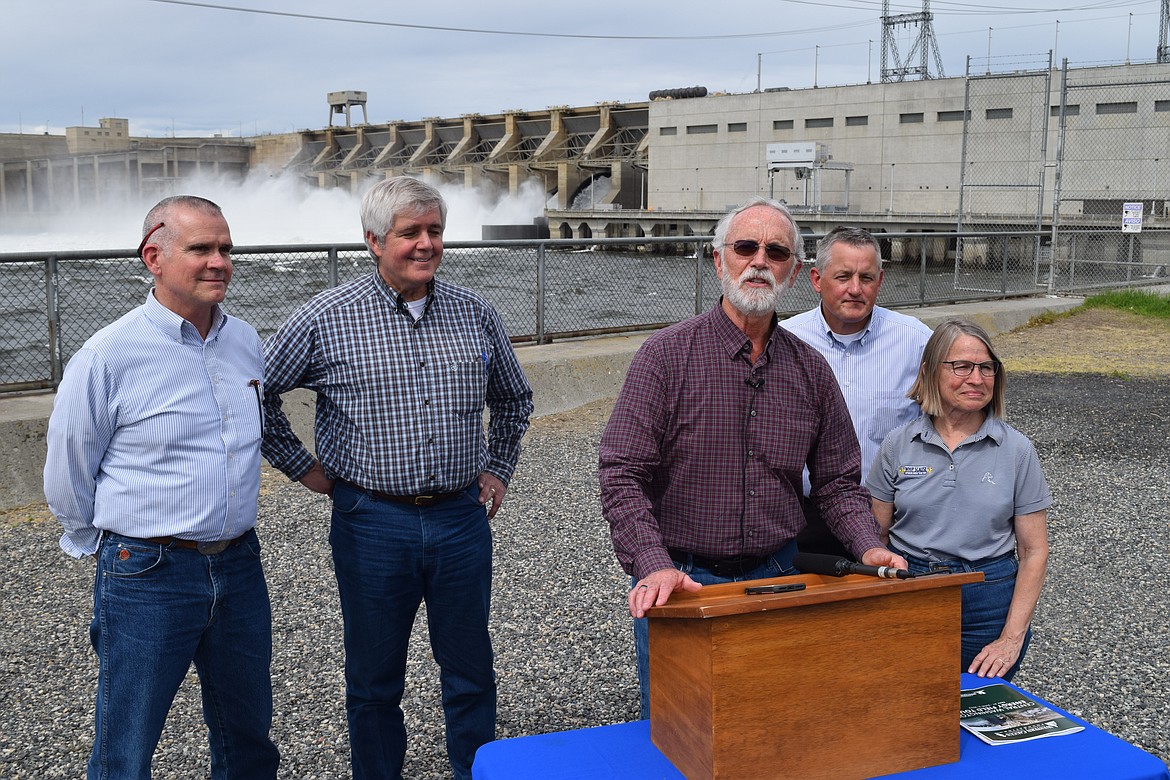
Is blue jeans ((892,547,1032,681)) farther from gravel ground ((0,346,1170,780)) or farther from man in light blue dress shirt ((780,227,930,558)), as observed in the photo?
gravel ground ((0,346,1170,780))

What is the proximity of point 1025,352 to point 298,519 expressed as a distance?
10147mm

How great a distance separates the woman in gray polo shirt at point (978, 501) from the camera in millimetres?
2928

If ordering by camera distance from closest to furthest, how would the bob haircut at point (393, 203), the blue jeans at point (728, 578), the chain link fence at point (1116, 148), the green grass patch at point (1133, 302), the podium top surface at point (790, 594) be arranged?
the podium top surface at point (790, 594) < the blue jeans at point (728, 578) < the bob haircut at point (393, 203) < the green grass patch at point (1133, 302) < the chain link fence at point (1116, 148)

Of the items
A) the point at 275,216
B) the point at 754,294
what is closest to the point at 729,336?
the point at 754,294

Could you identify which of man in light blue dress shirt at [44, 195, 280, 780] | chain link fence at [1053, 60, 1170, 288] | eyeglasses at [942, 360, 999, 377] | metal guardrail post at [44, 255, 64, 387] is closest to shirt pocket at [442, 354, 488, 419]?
man in light blue dress shirt at [44, 195, 280, 780]

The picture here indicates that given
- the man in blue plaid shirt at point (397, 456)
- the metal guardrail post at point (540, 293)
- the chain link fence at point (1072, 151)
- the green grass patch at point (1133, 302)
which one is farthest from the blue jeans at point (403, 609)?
the chain link fence at point (1072, 151)

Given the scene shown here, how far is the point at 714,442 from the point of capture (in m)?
2.70

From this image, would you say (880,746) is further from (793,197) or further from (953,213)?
(793,197)

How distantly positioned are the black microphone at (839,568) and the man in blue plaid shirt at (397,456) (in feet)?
4.01

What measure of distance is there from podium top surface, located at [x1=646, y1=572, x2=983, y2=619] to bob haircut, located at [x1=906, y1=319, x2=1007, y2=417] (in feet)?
2.94

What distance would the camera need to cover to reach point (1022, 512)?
2.95 m

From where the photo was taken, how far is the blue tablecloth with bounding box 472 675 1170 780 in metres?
2.21

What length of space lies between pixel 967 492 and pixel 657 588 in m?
1.19

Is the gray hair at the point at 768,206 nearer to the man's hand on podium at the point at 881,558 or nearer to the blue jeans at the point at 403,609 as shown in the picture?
the man's hand on podium at the point at 881,558
